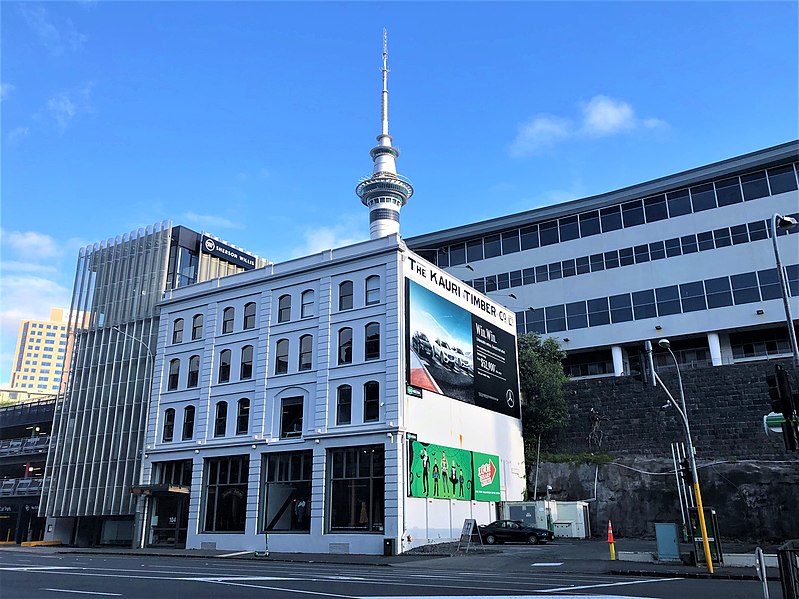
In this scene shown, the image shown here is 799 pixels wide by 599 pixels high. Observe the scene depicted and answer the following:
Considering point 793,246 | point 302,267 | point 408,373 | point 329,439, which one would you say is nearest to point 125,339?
point 302,267

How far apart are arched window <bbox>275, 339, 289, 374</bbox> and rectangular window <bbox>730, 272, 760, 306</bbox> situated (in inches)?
1305

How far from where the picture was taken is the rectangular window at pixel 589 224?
2314 inches

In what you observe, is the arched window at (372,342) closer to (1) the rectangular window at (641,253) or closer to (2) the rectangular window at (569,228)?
(1) the rectangular window at (641,253)

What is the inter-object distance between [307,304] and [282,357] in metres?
3.40

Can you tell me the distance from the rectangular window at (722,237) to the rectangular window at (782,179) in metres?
4.34

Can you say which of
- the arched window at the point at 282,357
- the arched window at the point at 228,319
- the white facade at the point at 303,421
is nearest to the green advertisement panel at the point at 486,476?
the white facade at the point at 303,421

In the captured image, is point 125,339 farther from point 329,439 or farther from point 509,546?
point 509,546

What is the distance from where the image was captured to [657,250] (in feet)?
181

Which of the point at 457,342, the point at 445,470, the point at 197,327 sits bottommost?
the point at 445,470

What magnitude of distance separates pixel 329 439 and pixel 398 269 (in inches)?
384

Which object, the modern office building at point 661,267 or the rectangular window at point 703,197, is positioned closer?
the modern office building at point 661,267

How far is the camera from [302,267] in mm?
41438

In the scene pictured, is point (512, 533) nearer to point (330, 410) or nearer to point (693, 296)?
point (330, 410)

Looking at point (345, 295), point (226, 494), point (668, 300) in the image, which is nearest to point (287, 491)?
point (226, 494)
